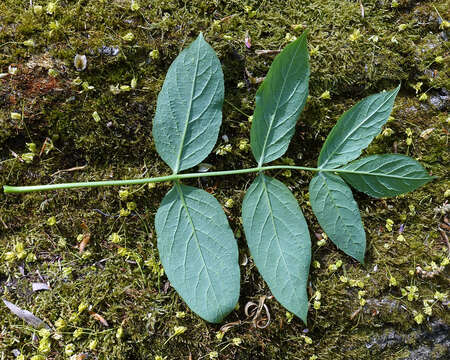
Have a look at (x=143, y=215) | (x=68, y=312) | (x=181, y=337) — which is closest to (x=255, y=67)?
(x=143, y=215)

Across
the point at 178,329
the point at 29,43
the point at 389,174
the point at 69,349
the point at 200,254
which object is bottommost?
the point at 69,349

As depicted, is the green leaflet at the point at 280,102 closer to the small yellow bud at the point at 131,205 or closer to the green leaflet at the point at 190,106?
the green leaflet at the point at 190,106

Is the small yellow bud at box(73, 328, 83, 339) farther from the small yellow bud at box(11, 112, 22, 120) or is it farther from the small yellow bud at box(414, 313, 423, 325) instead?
the small yellow bud at box(414, 313, 423, 325)

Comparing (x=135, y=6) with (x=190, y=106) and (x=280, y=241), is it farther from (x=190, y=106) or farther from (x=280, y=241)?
(x=280, y=241)

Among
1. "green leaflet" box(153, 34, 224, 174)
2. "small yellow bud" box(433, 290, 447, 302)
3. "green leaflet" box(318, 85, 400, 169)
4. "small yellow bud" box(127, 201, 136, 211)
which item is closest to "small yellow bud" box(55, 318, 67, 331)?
"small yellow bud" box(127, 201, 136, 211)

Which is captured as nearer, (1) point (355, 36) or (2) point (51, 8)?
(2) point (51, 8)

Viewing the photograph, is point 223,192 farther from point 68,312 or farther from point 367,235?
point 68,312

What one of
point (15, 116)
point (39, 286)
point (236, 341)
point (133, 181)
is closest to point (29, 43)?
point (15, 116)
